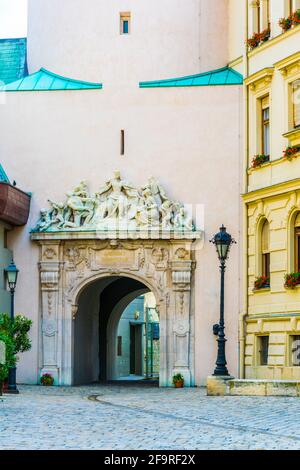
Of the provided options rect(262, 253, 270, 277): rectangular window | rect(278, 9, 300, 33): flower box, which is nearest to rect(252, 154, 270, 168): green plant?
rect(262, 253, 270, 277): rectangular window

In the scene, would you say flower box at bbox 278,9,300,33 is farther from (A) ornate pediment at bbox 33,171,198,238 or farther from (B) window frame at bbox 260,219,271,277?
(A) ornate pediment at bbox 33,171,198,238

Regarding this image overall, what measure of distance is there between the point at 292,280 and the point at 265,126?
5311mm

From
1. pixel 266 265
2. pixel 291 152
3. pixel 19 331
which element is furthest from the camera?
pixel 266 265

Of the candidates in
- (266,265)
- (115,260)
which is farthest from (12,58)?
(266,265)

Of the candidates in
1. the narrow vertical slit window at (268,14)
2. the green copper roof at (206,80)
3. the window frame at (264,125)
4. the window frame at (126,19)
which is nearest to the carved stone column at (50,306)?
the green copper roof at (206,80)

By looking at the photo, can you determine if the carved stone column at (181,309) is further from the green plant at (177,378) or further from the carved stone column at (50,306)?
the carved stone column at (50,306)

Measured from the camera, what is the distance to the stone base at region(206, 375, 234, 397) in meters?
28.0

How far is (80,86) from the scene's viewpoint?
1484 inches

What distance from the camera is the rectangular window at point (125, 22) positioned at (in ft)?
125

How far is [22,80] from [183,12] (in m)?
5.66

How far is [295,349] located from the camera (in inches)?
1265

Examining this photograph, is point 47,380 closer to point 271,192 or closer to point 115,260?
point 115,260

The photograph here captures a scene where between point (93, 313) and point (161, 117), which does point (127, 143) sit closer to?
point (161, 117)

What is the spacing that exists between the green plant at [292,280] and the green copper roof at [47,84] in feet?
30.9
